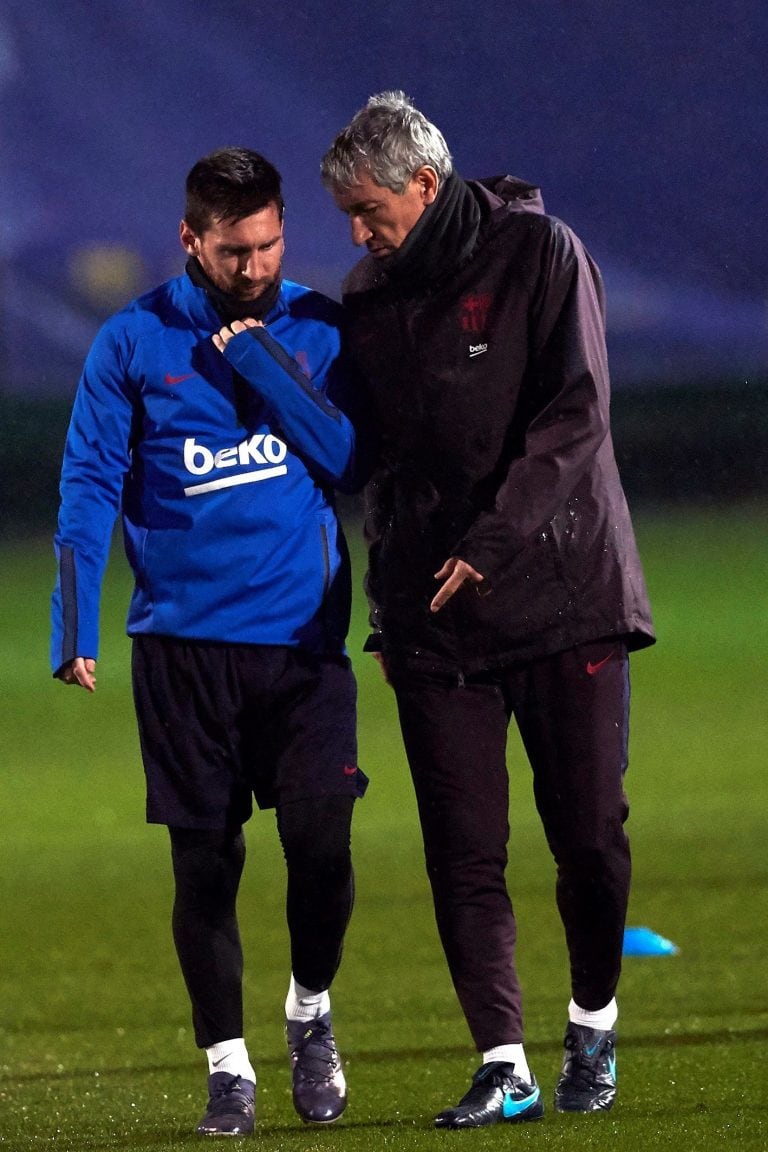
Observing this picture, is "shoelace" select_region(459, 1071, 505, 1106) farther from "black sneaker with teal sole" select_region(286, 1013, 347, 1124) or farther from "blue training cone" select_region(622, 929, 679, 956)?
"blue training cone" select_region(622, 929, 679, 956)

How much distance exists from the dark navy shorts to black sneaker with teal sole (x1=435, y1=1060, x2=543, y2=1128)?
53 centimetres

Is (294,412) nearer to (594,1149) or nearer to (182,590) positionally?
(182,590)

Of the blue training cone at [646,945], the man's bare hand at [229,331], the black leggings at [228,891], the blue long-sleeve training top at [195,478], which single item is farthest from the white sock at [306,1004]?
the blue training cone at [646,945]

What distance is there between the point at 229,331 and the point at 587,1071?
1361 mm

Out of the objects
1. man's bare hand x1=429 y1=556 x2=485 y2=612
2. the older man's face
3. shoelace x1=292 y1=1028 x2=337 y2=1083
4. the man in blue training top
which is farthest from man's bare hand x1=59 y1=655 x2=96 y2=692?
the older man's face

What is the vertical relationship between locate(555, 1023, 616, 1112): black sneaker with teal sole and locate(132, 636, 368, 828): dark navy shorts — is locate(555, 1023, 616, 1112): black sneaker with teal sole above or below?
below

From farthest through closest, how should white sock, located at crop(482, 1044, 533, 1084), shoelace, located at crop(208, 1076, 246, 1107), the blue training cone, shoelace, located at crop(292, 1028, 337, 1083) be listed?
the blue training cone, shoelace, located at crop(292, 1028, 337, 1083), shoelace, located at crop(208, 1076, 246, 1107), white sock, located at crop(482, 1044, 533, 1084)

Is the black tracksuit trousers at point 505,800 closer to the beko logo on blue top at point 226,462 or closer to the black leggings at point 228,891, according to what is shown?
the black leggings at point 228,891

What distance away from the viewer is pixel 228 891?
3.86 meters

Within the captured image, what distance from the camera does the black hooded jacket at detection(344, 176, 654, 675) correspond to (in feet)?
11.8

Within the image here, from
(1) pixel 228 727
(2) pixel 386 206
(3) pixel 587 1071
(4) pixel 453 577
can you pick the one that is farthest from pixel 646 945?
(2) pixel 386 206

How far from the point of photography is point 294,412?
3.73m

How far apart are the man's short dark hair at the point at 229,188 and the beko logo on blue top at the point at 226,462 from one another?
359mm

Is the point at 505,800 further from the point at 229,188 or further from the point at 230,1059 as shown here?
the point at 229,188
